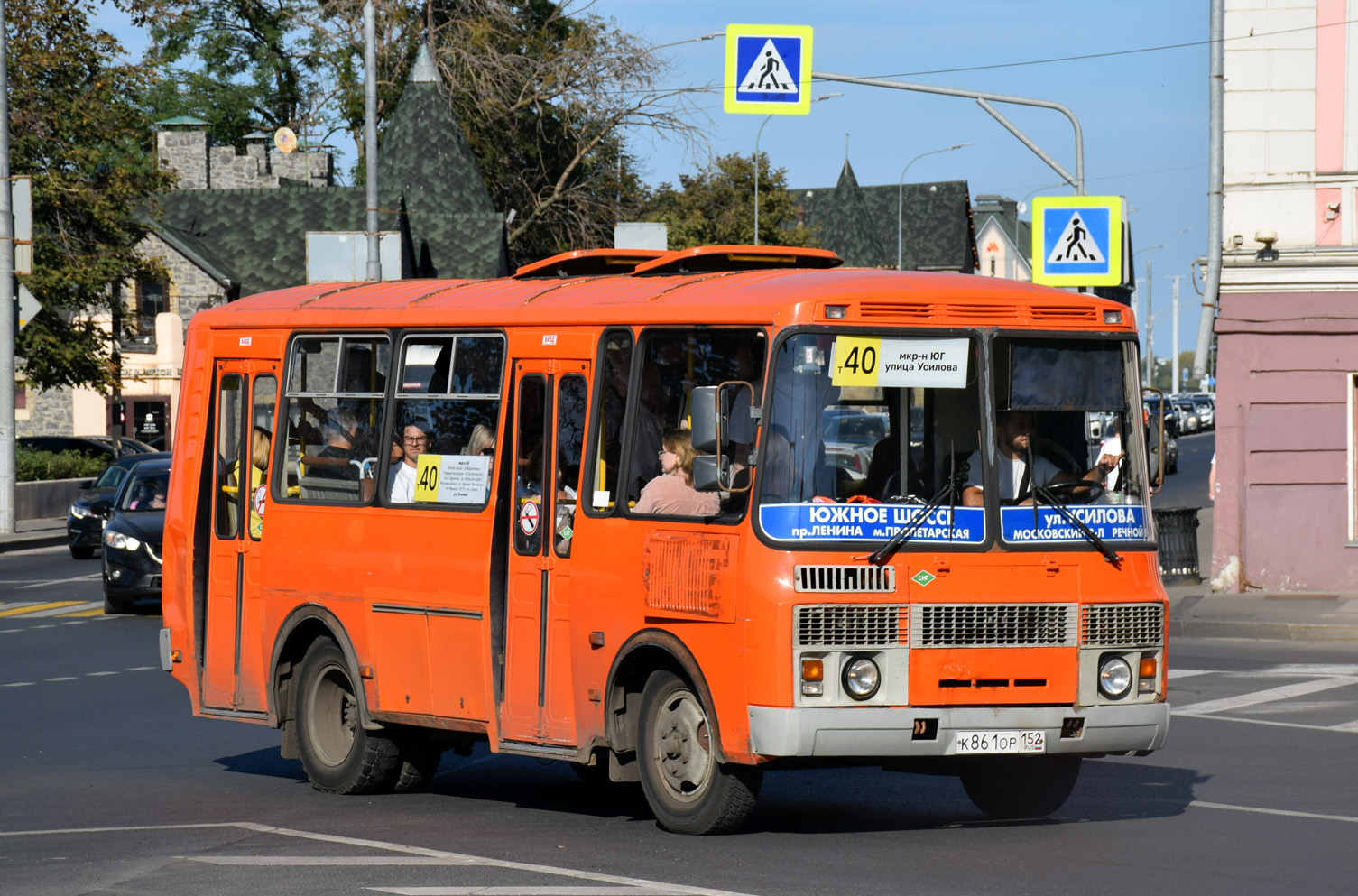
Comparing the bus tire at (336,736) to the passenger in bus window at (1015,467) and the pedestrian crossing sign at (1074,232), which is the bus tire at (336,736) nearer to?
the passenger in bus window at (1015,467)

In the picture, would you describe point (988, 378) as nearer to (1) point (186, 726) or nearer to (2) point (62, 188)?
(1) point (186, 726)

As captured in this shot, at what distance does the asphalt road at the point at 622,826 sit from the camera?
27.1 ft

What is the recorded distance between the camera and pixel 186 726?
14.2m

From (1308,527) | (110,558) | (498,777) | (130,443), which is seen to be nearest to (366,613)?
(498,777)

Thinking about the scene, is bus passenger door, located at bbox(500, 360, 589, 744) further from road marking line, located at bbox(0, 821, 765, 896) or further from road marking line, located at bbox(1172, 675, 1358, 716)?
road marking line, located at bbox(1172, 675, 1358, 716)

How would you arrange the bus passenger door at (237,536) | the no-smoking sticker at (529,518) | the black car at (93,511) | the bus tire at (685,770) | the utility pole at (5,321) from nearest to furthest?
the bus tire at (685,770) → the no-smoking sticker at (529,518) → the bus passenger door at (237,536) → the black car at (93,511) → the utility pole at (5,321)

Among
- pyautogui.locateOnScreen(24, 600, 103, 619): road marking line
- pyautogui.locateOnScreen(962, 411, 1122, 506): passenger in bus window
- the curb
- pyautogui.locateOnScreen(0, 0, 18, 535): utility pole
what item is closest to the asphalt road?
pyautogui.locateOnScreen(962, 411, 1122, 506): passenger in bus window

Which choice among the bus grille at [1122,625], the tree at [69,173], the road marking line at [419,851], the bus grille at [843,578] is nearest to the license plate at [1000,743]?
the bus grille at [1122,625]

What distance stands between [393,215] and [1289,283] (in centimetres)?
3894

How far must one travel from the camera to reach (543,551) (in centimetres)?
1010

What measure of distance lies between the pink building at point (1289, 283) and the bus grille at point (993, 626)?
14350 mm

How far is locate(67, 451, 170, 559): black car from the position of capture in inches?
1230

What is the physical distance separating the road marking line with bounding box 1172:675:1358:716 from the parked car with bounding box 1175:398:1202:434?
234 ft

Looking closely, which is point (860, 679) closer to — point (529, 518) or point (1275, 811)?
point (529, 518)
